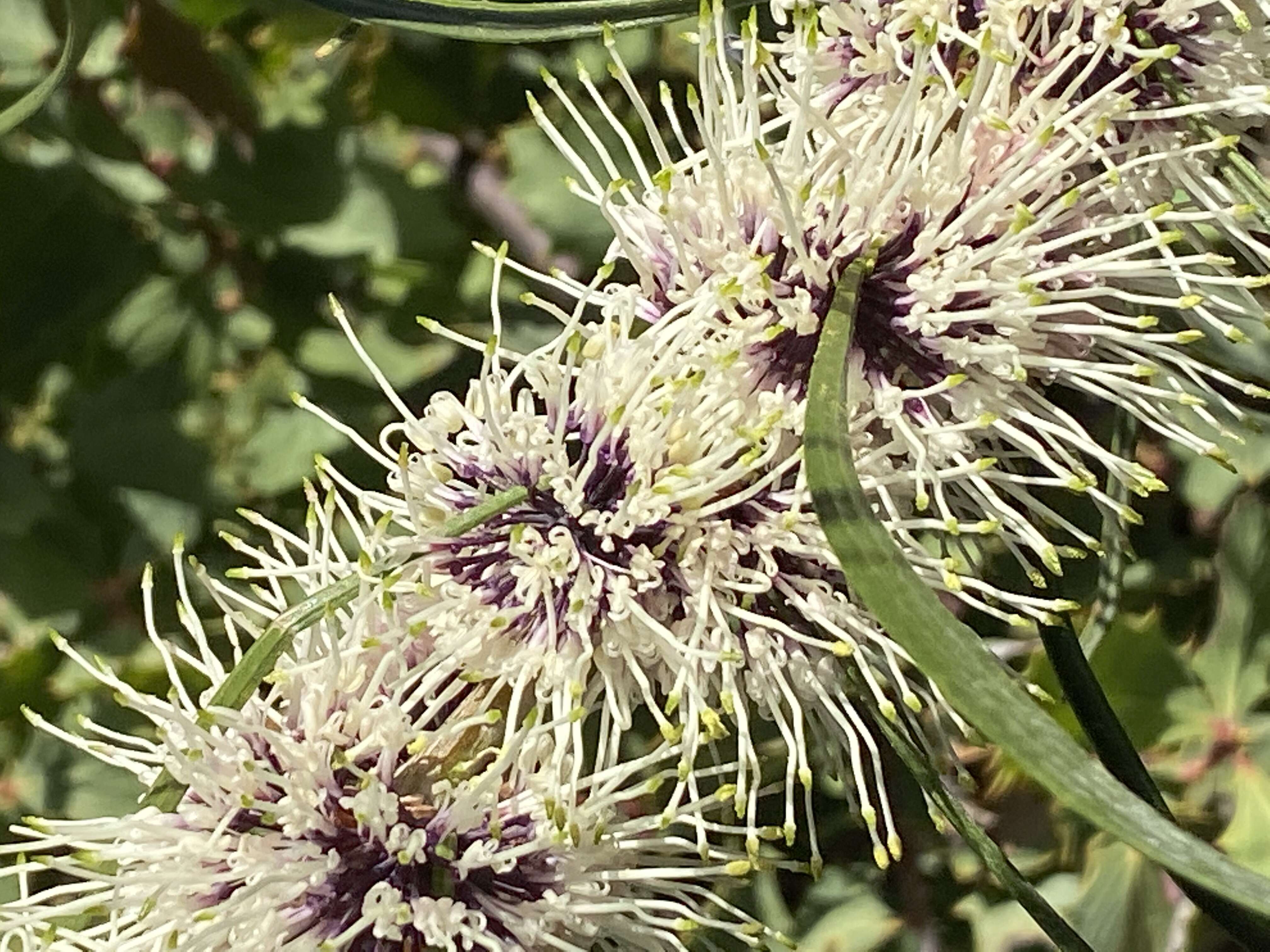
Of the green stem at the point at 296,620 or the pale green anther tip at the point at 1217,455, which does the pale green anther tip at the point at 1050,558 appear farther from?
the green stem at the point at 296,620

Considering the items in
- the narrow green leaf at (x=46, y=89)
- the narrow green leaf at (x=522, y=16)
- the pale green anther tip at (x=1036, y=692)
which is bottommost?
the pale green anther tip at (x=1036, y=692)

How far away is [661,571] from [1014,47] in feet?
0.58

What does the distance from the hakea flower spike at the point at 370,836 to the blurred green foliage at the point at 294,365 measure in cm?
19

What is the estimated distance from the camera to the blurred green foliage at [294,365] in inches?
22.1

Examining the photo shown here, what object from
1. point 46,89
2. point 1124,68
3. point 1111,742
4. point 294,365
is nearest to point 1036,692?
point 1111,742

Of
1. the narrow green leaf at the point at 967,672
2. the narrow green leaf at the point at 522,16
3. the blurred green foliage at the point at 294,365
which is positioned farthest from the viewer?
the blurred green foliage at the point at 294,365

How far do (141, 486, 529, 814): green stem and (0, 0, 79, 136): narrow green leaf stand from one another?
210 mm

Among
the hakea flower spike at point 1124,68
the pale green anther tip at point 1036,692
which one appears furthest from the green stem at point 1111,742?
the hakea flower spike at point 1124,68

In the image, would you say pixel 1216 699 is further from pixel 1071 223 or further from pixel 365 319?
pixel 365 319

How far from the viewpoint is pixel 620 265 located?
0.59m

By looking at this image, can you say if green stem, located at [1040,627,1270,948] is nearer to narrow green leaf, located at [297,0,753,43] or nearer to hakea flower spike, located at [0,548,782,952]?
hakea flower spike, located at [0,548,782,952]

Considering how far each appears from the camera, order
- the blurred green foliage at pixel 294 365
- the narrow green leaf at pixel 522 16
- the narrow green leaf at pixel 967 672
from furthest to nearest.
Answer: the blurred green foliage at pixel 294 365 → the narrow green leaf at pixel 522 16 → the narrow green leaf at pixel 967 672

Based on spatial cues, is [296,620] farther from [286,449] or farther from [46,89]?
[286,449]

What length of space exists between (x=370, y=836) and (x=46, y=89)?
27 cm
